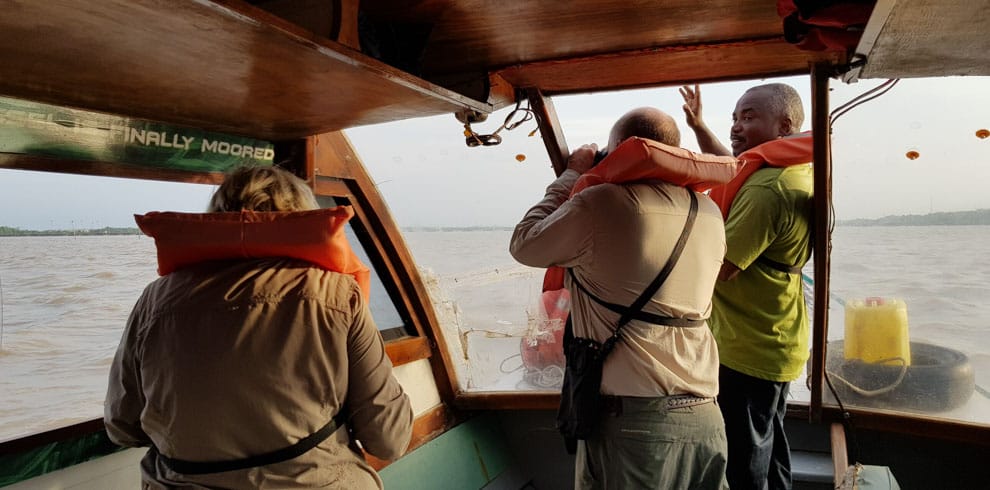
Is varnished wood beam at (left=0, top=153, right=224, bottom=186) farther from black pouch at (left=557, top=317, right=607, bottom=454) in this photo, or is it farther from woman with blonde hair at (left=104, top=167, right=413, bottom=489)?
black pouch at (left=557, top=317, right=607, bottom=454)

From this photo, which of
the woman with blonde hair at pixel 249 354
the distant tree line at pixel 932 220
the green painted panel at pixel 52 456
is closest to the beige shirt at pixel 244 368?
the woman with blonde hair at pixel 249 354

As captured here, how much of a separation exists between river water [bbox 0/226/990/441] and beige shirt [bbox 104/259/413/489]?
76 centimetres

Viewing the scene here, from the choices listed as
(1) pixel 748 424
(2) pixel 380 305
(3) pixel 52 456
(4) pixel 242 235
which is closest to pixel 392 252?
(2) pixel 380 305

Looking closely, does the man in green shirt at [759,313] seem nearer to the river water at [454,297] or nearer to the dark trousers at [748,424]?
the dark trousers at [748,424]

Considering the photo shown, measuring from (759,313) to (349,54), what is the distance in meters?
1.81

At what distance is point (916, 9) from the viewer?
1314mm

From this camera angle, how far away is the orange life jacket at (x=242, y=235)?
1.46m

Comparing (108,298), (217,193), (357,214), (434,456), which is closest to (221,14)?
(217,193)

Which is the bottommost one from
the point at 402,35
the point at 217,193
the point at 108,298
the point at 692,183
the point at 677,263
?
the point at 108,298

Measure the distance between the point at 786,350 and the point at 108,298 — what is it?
2564mm

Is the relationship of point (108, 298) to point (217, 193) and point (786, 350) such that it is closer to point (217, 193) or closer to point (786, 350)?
point (217, 193)

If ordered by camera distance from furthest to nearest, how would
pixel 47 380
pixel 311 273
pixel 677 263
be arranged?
1. pixel 47 380
2. pixel 677 263
3. pixel 311 273

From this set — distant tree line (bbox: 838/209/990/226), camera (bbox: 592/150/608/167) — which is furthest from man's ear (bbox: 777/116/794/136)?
camera (bbox: 592/150/608/167)

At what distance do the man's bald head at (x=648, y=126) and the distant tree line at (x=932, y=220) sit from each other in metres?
1.17
